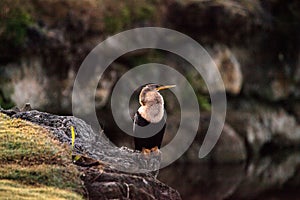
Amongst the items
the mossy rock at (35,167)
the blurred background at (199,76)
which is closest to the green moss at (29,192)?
the mossy rock at (35,167)

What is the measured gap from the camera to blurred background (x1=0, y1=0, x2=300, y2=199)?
20875mm

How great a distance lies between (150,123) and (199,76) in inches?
A: 714

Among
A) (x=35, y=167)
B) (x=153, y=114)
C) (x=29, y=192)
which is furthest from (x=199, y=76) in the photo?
(x=29, y=192)

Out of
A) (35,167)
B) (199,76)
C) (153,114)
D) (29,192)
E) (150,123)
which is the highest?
(199,76)

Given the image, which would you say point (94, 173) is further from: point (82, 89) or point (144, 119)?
point (82, 89)

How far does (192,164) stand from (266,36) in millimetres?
8896

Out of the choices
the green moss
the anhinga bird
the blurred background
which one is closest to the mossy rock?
the green moss

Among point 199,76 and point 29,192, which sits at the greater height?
point 199,76

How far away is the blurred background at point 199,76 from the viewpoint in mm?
20875

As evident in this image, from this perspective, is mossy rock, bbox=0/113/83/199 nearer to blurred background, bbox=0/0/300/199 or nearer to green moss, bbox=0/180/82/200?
green moss, bbox=0/180/82/200

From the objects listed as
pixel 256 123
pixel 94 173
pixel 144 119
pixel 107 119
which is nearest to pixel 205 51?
pixel 256 123

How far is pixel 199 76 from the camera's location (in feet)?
89.1

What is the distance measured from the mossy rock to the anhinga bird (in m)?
1.65

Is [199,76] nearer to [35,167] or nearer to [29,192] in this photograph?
[35,167]
